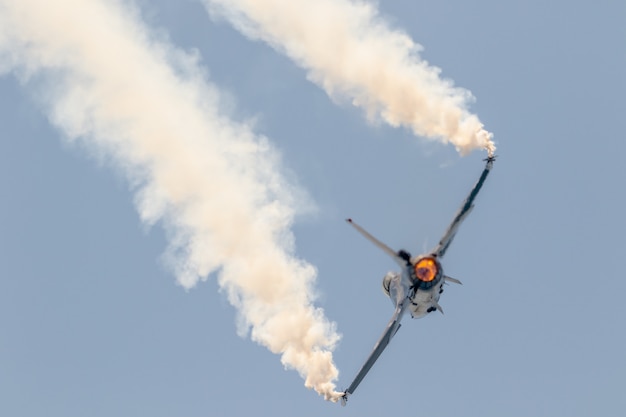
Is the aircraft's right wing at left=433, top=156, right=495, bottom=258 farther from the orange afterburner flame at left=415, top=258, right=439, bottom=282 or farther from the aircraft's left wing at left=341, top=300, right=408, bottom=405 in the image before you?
the aircraft's left wing at left=341, top=300, right=408, bottom=405

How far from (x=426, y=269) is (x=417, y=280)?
1.40m

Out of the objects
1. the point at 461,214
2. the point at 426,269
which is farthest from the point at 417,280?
the point at 461,214

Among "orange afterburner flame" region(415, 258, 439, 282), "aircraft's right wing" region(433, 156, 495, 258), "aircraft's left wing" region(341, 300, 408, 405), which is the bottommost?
"aircraft's left wing" region(341, 300, 408, 405)

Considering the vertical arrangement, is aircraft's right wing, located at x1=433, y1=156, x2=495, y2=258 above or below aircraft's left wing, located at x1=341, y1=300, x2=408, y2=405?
above

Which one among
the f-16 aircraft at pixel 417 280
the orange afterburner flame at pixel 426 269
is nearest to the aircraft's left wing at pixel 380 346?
the f-16 aircraft at pixel 417 280

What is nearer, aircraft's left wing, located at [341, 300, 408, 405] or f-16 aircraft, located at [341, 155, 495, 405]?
f-16 aircraft, located at [341, 155, 495, 405]

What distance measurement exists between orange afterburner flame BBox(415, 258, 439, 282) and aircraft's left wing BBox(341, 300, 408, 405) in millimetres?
5435

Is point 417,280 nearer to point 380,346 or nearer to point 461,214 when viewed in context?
point 461,214

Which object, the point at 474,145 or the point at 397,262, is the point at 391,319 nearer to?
the point at 397,262

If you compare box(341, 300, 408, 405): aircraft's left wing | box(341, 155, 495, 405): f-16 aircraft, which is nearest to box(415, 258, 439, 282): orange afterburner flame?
box(341, 155, 495, 405): f-16 aircraft

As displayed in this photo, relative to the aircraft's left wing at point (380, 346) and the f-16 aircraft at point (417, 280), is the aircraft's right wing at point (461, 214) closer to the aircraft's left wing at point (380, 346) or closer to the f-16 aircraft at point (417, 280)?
the f-16 aircraft at point (417, 280)

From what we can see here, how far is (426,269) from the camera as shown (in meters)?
86.3

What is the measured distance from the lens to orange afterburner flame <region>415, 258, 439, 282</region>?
283ft

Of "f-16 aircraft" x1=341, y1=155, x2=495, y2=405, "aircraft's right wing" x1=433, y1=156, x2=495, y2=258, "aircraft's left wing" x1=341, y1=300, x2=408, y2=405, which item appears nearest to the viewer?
"f-16 aircraft" x1=341, y1=155, x2=495, y2=405
